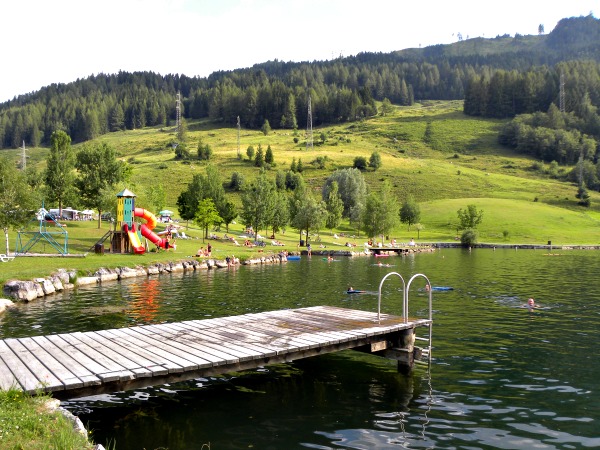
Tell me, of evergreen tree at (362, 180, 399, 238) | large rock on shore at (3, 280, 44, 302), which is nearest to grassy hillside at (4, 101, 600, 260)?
evergreen tree at (362, 180, 399, 238)

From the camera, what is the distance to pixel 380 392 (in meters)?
17.1

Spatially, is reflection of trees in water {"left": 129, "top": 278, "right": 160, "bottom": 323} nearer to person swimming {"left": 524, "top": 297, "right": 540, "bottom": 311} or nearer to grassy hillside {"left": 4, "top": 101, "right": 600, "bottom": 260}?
person swimming {"left": 524, "top": 297, "right": 540, "bottom": 311}

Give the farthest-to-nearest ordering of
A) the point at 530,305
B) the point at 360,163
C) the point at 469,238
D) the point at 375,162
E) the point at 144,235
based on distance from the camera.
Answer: the point at 360,163, the point at 375,162, the point at 469,238, the point at 144,235, the point at 530,305

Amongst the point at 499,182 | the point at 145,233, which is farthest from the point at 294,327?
the point at 499,182

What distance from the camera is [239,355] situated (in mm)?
15344

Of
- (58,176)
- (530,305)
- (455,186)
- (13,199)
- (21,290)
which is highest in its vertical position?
(58,176)

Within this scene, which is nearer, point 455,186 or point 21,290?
point 21,290

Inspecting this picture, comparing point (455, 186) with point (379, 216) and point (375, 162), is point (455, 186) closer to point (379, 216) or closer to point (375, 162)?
point (375, 162)

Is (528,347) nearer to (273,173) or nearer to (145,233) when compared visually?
(145,233)

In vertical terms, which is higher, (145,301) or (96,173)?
(96,173)

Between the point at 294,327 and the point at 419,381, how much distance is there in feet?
16.6

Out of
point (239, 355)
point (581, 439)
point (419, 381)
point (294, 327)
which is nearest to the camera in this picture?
point (581, 439)

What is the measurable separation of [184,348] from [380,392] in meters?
6.64

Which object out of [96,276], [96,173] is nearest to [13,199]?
[96,276]
